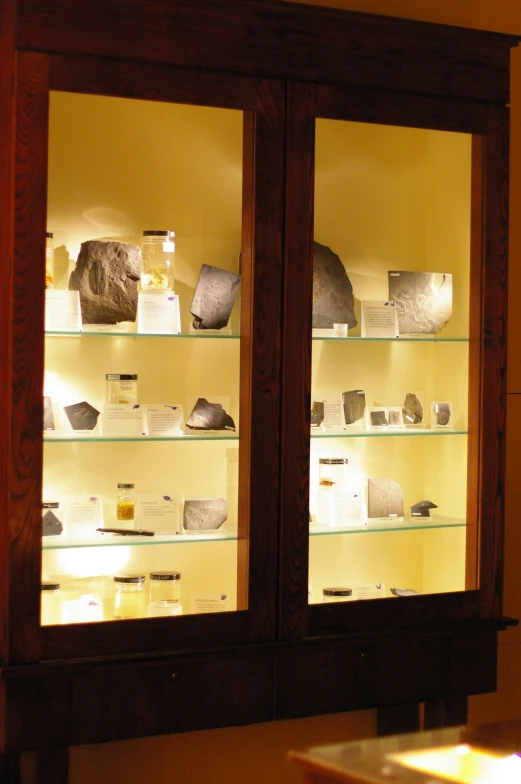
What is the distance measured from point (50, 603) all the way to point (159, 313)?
852 millimetres

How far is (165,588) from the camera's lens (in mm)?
3055

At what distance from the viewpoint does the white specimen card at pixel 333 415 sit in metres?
3.28

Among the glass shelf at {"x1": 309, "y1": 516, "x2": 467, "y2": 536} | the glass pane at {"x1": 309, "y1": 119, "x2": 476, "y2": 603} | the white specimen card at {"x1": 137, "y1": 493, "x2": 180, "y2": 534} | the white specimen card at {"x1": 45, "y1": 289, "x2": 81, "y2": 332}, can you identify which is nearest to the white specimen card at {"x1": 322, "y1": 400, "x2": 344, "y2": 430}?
the glass pane at {"x1": 309, "y1": 119, "x2": 476, "y2": 603}

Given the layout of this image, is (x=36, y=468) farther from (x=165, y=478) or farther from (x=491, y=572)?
(x=491, y=572)

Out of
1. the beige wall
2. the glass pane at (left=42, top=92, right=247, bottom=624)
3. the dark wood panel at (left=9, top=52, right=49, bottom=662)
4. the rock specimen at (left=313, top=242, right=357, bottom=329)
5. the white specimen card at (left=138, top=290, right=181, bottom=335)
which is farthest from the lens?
the beige wall

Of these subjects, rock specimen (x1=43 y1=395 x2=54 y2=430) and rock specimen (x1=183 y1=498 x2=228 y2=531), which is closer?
rock specimen (x1=43 y1=395 x2=54 y2=430)

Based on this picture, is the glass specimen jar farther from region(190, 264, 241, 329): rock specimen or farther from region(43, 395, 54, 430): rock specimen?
region(43, 395, 54, 430): rock specimen

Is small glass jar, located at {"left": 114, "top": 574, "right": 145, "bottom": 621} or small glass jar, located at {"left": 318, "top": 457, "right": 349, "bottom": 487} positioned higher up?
small glass jar, located at {"left": 318, "top": 457, "right": 349, "bottom": 487}

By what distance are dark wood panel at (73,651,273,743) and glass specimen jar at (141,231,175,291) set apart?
105 cm

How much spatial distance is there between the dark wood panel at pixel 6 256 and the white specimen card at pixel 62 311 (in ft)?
0.42

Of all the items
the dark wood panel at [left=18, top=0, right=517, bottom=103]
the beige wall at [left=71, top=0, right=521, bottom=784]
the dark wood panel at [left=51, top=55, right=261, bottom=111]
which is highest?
the dark wood panel at [left=18, top=0, right=517, bottom=103]

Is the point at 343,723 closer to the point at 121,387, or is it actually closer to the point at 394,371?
the point at 394,371

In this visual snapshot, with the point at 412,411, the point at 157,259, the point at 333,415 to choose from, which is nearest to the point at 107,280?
the point at 157,259

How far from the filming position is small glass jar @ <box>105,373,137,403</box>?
3043 millimetres
